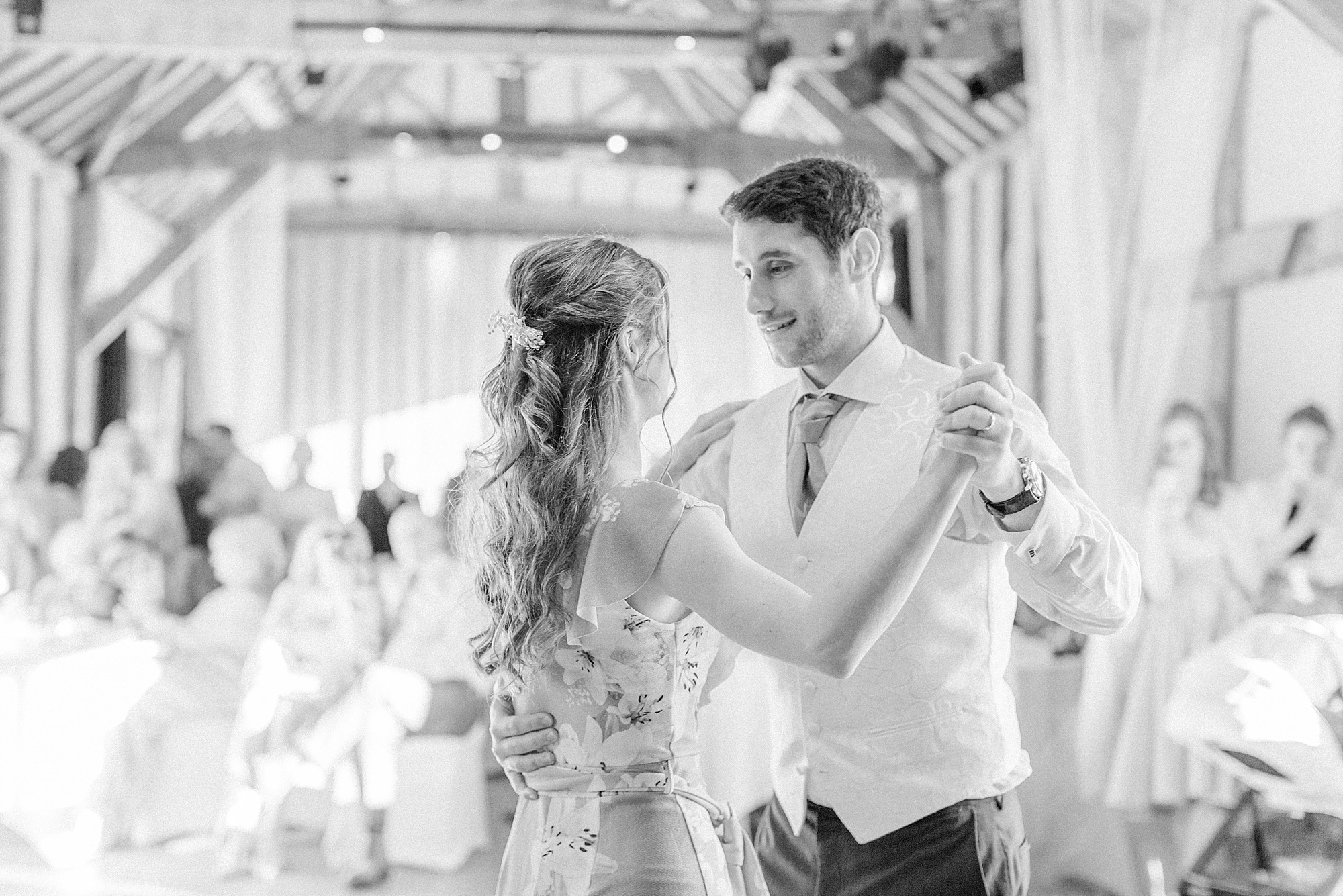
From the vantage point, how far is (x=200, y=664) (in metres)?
5.09

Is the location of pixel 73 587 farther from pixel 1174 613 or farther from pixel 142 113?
pixel 142 113

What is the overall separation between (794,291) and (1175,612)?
3.21 meters

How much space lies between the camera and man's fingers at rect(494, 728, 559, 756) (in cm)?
149

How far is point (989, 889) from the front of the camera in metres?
1.65

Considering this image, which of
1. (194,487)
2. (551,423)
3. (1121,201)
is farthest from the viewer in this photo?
(194,487)

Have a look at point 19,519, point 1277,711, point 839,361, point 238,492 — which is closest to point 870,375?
point 839,361

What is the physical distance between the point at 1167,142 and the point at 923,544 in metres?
3.54

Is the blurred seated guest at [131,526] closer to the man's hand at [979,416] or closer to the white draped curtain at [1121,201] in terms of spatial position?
the white draped curtain at [1121,201]

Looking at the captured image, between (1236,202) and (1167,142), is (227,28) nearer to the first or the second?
(1167,142)

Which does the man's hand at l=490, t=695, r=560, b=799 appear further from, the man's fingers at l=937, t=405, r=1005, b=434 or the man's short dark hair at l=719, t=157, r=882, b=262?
the man's short dark hair at l=719, t=157, r=882, b=262

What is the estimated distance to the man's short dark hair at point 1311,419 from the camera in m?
4.48

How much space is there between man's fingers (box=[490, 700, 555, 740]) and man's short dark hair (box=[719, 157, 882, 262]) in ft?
2.63

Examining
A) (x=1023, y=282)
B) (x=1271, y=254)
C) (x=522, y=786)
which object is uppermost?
(x=1023, y=282)

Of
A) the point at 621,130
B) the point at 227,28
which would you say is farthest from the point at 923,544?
the point at 621,130
